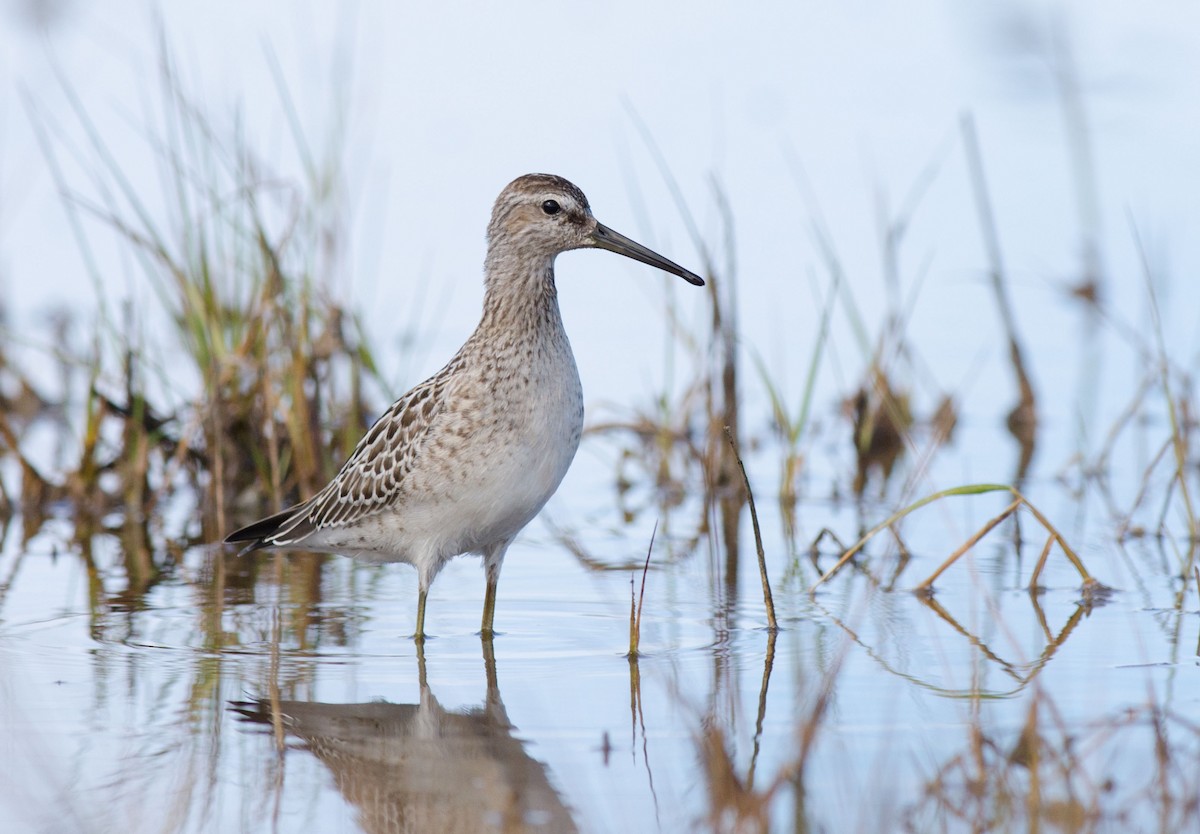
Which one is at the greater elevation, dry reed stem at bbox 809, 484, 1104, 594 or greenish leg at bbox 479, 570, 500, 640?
dry reed stem at bbox 809, 484, 1104, 594

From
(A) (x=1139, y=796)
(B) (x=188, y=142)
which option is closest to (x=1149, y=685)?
(A) (x=1139, y=796)

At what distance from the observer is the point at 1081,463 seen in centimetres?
920

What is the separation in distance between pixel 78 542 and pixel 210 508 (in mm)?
775

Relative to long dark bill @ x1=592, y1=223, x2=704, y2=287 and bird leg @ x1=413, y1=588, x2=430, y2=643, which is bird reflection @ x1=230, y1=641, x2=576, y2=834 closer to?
bird leg @ x1=413, y1=588, x2=430, y2=643

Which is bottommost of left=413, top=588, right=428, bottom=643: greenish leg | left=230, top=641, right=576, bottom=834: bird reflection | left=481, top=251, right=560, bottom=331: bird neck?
left=230, top=641, right=576, bottom=834: bird reflection

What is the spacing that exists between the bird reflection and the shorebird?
82 cm

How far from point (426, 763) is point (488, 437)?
67.2 inches

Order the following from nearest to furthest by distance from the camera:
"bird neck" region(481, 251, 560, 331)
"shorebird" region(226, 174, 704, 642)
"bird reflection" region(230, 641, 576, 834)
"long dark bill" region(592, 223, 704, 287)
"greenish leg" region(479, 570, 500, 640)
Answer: "bird reflection" region(230, 641, 576, 834)
"shorebird" region(226, 174, 704, 642)
"greenish leg" region(479, 570, 500, 640)
"bird neck" region(481, 251, 560, 331)
"long dark bill" region(592, 223, 704, 287)

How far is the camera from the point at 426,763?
201 inches

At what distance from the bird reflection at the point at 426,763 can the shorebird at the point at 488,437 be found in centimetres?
82

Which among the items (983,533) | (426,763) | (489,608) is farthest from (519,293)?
(426,763)

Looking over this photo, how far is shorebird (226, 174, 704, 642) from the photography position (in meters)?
6.53

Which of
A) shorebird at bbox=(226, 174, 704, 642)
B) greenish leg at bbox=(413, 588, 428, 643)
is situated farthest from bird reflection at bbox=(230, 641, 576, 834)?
shorebird at bbox=(226, 174, 704, 642)

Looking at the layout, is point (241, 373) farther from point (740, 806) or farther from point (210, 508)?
point (740, 806)
